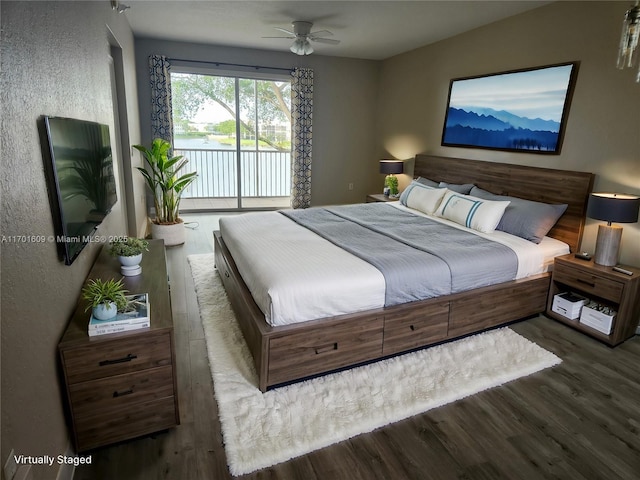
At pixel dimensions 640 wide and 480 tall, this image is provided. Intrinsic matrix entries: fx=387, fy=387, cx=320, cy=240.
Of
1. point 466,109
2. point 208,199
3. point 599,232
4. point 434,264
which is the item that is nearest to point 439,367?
point 434,264

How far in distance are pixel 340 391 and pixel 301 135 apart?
510cm

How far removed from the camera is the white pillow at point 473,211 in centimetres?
361

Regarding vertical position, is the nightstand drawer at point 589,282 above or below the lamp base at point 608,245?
below

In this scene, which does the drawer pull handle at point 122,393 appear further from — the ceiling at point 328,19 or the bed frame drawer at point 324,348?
the ceiling at point 328,19

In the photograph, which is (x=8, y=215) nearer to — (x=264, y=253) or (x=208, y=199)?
(x=264, y=253)

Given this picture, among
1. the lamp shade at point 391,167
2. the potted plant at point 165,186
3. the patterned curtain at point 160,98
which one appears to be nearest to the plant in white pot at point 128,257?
the potted plant at point 165,186

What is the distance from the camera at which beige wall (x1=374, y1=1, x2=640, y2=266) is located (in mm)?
3104

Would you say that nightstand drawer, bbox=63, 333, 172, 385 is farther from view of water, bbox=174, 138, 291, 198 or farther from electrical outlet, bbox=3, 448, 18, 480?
view of water, bbox=174, 138, 291, 198

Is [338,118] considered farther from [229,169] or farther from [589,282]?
[589,282]

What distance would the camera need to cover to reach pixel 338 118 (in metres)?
6.88

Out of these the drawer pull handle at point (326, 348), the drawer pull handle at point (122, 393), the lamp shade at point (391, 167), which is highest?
the lamp shade at point (391, 167)

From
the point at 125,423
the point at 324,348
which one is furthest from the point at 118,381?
the point at 324,348

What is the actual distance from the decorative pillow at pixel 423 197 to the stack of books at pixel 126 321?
10.9 ft

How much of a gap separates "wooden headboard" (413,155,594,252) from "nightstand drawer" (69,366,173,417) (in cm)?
348
